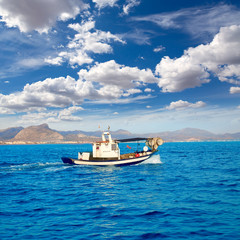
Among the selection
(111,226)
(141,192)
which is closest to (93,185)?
(141,192)

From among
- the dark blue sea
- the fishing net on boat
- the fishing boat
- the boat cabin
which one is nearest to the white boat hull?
the fishing boat

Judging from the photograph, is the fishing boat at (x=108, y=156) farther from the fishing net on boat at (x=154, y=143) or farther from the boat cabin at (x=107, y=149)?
the fishing net on boat at (x=154, y=143)

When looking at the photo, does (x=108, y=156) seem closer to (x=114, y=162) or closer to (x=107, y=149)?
(x=107, y=149)

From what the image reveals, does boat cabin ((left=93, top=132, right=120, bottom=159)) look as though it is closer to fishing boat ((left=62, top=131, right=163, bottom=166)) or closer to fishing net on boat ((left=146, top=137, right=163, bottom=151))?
fishing boat ((left=62, top=131, right=163, bottom=166))

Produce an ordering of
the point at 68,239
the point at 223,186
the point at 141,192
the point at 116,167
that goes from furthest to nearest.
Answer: the point at 116,167 < the point at 223,186 < the point at 141,192 < the point at 68,239

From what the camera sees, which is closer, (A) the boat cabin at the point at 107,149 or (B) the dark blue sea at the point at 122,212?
(B) the dark blue sea at the point at 122,212

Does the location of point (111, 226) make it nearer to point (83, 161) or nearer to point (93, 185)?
point (93, 185)

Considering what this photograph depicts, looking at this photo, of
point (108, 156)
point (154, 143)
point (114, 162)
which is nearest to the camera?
point (114, 162)

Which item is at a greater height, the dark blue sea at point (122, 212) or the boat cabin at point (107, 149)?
the boat cabin at point (107, 149)

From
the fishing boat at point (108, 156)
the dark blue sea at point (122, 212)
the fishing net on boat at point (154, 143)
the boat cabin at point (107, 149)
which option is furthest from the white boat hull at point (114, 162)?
the dark blue sea at point (122, 212)

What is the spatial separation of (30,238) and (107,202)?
8055 mm

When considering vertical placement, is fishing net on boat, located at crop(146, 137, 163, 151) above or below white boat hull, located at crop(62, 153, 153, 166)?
above

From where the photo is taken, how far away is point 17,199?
65.0 ft

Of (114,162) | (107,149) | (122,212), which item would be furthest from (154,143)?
(122,212)
